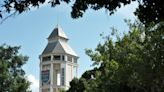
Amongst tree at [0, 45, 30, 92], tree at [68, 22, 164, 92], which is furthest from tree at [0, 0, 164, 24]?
tree at [0, 45, 30, 92]

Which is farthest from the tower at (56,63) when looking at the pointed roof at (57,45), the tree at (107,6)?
the tree at (107,6)

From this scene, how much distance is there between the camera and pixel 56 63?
11056cm

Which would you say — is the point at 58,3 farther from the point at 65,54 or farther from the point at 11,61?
the point at 65,54

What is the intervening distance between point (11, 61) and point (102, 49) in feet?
33.8

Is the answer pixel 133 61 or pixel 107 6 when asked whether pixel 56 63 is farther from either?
pixel 107 6

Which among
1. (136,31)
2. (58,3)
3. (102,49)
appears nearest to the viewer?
(58,3)

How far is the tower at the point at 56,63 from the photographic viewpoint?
109 meters

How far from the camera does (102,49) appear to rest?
40531 mm

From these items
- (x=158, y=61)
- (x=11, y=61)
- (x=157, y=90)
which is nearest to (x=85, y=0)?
(x=158, y=61)

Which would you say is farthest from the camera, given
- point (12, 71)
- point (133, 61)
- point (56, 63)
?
point (56, 63)

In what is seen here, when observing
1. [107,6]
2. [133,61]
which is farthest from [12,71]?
[107,6]

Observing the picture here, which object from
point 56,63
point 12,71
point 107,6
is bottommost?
point 107,6

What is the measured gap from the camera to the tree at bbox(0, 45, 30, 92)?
46.9 metres

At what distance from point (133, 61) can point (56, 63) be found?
77.7m
